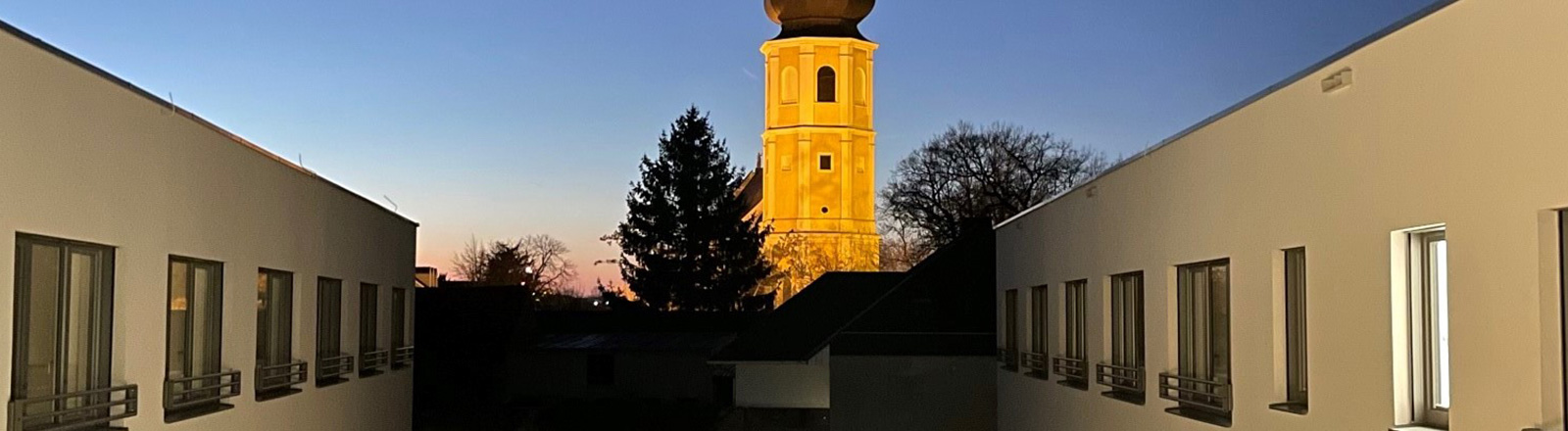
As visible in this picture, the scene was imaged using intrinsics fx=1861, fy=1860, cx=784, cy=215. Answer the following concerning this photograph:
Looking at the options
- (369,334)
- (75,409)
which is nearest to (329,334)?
(369,334)

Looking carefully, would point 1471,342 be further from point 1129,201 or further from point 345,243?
point 345,243

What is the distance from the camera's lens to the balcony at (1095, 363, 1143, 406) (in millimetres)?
14219

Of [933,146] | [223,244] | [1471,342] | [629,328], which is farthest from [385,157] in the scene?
[1471,342]

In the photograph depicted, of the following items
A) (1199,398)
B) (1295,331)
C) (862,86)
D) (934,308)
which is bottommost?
(1199,398)

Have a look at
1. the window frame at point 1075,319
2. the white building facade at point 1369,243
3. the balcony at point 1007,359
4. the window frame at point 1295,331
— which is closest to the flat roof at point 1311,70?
the white building facade at point 1369,243

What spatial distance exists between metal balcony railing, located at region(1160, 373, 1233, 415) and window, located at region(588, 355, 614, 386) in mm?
29587

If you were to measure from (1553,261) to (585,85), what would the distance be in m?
45.6

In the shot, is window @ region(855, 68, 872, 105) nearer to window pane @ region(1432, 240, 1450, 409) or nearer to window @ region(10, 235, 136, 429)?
window @ region(10, 235, 136, 429)

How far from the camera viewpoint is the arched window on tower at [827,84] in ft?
230

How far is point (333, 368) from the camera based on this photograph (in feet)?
53.6

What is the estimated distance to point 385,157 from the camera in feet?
143

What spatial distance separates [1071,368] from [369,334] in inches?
271

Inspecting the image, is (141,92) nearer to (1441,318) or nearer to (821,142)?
(1441,318)

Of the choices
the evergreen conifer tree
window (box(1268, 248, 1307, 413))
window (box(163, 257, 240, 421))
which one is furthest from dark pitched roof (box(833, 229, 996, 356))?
the evergreen conifer tree
